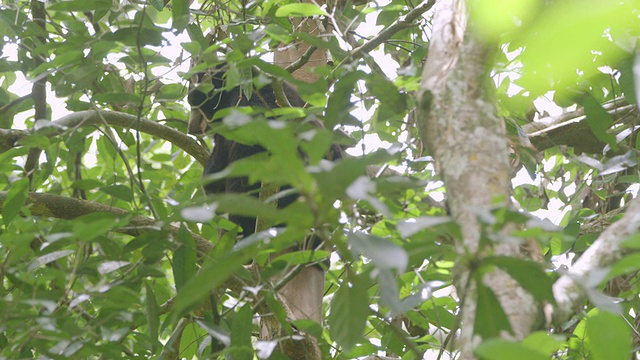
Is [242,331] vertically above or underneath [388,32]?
underneath

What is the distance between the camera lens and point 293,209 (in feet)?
2.86

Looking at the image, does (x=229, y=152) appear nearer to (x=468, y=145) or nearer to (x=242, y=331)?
(x=242, y=331)

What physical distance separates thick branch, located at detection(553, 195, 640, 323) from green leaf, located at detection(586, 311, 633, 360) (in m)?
0.06

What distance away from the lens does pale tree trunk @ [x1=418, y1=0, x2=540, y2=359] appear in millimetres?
956

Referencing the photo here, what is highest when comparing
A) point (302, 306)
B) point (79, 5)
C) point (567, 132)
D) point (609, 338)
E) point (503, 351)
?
point (79, 5)

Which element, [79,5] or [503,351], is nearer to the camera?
[503,351]

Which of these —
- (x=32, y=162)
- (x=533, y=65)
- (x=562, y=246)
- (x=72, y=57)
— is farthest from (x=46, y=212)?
(x=533, y=65)

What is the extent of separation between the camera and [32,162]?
7.76 ft

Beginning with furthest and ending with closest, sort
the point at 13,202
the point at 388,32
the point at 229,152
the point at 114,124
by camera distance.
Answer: the point at 229,152 < the point at 114,124 < the point at 388,32 < the point at 13,202

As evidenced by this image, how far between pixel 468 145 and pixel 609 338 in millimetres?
323

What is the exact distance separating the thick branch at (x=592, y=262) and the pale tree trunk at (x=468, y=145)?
6cm

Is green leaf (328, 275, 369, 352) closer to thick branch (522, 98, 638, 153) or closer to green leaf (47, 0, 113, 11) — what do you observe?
green leaf (47, 0, 113, 11)

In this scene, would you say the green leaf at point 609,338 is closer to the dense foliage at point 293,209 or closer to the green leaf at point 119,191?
the dense foliage at point 293,209

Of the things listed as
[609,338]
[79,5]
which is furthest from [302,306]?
[609,338]
